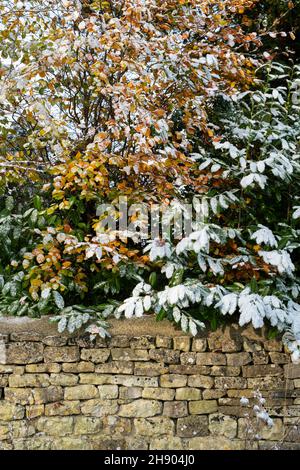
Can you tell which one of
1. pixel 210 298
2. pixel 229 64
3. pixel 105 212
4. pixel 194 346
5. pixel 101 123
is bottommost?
pixel 194 346

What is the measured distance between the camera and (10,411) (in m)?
3.68

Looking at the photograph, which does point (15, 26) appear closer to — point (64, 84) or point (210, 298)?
point (64, 84)

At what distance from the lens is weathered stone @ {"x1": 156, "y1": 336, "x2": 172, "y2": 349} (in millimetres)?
3633

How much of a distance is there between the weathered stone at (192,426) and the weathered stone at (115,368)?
0.49m

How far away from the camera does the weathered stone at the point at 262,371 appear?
142 inches

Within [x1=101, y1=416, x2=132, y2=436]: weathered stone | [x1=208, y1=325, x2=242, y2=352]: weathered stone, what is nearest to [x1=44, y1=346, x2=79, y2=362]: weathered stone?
[x1=101, y1=416, x2=132, y2=436]: weathered stone

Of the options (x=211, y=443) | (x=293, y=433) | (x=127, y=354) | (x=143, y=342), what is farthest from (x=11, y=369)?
(x=293, y=433)

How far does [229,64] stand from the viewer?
4.13m

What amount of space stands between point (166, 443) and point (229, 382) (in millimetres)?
603

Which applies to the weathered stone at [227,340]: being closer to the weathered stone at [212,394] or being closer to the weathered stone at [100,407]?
the weathered stone at [212,394]

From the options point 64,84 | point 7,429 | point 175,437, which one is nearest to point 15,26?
point 64,84

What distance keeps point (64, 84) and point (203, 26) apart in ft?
4.26

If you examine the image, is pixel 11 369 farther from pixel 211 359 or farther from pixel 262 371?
pixel 262 371

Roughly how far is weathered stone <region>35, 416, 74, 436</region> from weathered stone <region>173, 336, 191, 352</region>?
2.93ft
